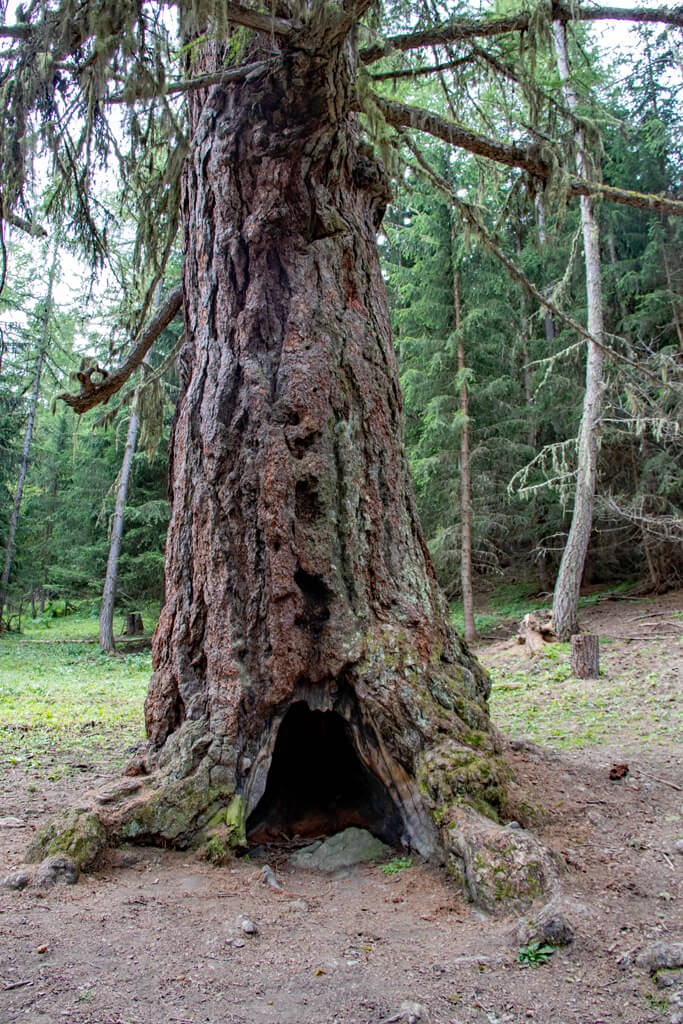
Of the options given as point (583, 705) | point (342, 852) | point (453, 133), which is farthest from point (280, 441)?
point (583, 705)

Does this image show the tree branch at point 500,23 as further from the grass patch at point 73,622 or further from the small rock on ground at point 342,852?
the grass patch at point 73,622

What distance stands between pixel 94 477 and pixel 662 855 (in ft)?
65.7

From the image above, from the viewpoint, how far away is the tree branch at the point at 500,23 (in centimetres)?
473

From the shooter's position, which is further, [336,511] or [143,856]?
[336,511]

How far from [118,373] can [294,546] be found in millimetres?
2187

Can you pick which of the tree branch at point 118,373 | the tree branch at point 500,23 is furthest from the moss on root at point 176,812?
the tree branch at point 500,23

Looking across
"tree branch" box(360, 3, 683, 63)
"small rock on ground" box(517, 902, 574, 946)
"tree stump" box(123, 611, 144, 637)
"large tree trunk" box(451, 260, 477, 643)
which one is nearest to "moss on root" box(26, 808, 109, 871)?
"small rock on ground" box(517, 902, 574, 946)

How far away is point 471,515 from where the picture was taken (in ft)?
52.7

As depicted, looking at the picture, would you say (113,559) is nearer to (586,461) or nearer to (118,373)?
(586,461)

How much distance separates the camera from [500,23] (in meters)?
4.83

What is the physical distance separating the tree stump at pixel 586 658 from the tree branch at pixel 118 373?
7483mm

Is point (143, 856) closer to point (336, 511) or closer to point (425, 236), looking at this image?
point (336, 511)

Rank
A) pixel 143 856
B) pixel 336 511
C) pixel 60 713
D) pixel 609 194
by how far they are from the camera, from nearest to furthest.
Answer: pixel 143 856 → pixel 336 511 → pixel 609 194 → pixel 60 713

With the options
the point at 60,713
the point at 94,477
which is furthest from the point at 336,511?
the point at 94,477
